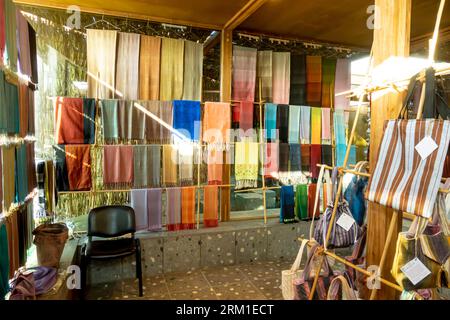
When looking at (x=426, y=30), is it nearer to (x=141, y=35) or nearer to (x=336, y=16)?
(x=336, y=16)

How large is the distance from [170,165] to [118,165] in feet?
2.04

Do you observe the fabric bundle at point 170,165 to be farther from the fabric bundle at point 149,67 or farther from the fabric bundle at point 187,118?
the fabric bundle at point 149,67

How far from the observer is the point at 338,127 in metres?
4.90

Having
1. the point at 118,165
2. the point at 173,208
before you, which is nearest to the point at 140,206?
the point at 173,208

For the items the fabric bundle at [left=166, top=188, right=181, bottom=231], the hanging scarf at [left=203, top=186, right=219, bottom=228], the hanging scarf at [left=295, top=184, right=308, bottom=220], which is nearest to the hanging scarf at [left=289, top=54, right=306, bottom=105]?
the hanging scarf at [left=295, top=184, right=308, bottom=220]

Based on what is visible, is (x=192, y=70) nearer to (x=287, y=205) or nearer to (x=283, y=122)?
(x=283, y=122)

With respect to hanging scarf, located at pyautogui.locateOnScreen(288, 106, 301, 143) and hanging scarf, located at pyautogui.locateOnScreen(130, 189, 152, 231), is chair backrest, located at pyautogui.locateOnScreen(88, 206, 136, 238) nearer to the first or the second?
hanging scarf, located at pyautogui.locateOnScreen(130, 189, 152, 231)

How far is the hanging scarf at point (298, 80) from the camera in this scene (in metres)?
4.70

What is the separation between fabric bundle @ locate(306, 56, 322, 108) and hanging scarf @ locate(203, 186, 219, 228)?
6.47ft

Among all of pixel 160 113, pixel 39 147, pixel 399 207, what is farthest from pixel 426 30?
pixel 39 147

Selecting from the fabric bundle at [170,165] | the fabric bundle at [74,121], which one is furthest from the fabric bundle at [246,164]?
the fabric bundle at [74,121]

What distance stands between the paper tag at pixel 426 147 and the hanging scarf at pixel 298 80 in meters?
3.27

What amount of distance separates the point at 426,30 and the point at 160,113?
4.01 m

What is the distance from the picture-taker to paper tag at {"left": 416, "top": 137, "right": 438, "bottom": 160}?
1512 mm
